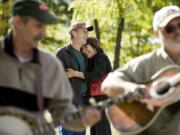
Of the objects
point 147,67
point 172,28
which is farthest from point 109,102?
point 172,28

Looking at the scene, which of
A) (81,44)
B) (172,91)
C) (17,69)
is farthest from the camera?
(81,44)

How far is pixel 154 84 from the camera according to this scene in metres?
4.91

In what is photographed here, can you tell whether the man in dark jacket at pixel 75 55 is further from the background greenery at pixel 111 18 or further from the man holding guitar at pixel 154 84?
the background greenery at pixel 111 18

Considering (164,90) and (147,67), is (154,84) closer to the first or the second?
(164,90)

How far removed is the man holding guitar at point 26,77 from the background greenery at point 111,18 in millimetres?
7270

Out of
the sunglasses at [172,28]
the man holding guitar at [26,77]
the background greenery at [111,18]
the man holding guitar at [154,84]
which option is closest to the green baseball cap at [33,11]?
the man holding guitar at [26,77]

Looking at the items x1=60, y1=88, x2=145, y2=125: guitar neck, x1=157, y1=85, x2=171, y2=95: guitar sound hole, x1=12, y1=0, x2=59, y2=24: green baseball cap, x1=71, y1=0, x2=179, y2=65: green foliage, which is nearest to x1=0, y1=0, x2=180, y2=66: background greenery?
x1=71, y1=0, x2=179, y2=65: green foliage

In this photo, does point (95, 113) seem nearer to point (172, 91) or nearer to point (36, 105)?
point (36, 105)

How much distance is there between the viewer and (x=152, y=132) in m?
5.08

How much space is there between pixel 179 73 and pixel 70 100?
938 mm

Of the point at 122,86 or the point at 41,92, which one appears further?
the point at 122,86

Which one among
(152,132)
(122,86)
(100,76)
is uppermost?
(100,76)

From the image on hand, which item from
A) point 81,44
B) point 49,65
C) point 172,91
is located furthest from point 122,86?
point 81,44

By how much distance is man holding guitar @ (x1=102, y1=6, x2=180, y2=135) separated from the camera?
4.95 m
